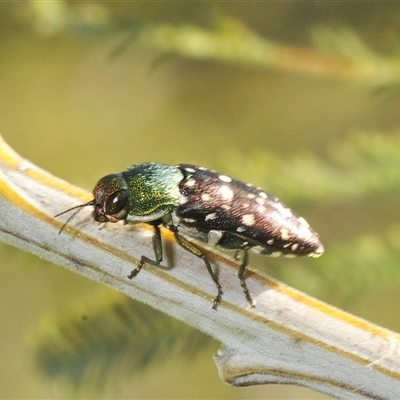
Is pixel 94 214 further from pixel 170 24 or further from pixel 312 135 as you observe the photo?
pixel 312 135

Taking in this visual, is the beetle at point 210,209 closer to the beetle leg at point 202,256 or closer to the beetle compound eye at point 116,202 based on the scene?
the beetle compound eye at point 116,202

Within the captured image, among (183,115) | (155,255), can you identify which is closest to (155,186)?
(155,255)

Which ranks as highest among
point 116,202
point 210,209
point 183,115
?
point 116,202

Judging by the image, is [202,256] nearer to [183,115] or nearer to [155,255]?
[155,255]

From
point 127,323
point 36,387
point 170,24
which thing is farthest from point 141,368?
point 36,387

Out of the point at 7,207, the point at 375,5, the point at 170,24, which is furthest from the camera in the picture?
the point at 375,5

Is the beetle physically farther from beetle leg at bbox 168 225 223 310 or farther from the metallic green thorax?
beetle leg at bbox 168 225 223 310
